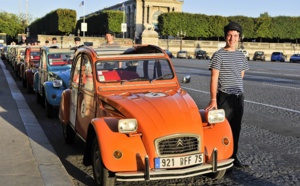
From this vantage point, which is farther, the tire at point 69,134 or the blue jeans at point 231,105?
the tire at point 69,134

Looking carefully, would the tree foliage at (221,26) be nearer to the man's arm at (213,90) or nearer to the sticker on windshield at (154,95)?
the man's arm at (213,90)

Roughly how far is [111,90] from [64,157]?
5.10 feet

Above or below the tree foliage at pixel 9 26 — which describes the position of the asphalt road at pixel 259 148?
below

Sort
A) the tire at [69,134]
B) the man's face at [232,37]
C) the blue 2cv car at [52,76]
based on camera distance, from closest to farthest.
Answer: the man's face at [232,37] < the tire at [69,134] < the blue 2cv car at [52,76]

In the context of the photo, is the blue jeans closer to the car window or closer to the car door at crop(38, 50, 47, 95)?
the car window

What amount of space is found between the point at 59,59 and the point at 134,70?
6658mm

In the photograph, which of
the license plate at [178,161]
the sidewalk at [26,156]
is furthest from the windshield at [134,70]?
the license plate at [178,161]

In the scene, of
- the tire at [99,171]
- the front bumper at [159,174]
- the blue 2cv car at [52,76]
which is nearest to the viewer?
the front bumper at [159,174]

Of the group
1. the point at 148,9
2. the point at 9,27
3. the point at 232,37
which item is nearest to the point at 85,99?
the point at 232,37

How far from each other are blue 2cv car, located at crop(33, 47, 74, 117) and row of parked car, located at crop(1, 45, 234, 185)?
375 cm

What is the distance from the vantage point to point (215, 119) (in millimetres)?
4809

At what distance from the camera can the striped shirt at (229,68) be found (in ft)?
17.6

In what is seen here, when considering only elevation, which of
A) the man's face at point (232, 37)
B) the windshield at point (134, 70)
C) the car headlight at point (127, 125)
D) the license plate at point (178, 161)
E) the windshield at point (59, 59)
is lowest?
the license plate at point (178, 161)

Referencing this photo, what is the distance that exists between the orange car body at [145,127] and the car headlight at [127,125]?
0.01m
